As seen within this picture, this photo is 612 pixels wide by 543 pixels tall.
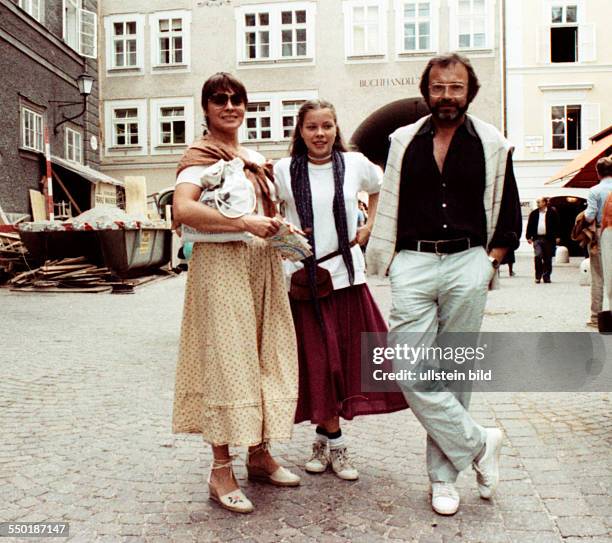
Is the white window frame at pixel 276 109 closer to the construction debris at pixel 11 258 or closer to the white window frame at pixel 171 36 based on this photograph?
the white window frame at pixel 171 36

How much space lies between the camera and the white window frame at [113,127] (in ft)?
103

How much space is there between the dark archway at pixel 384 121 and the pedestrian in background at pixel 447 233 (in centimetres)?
2546

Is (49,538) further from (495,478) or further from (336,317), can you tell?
(495,478)

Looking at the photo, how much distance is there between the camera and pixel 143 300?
1292 centimetres

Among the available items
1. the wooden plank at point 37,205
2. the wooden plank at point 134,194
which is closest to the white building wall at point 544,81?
the wooden plank at point 134,194

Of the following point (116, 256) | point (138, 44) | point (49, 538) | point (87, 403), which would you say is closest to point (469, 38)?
point (138, 44)

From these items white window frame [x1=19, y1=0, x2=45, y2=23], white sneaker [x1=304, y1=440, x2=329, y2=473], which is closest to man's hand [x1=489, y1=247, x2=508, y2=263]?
white sneaker [x1=304, y1=440, x2=329, y2=473]

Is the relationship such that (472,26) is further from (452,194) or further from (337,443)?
(337,443)

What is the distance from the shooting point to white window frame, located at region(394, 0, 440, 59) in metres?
29.7

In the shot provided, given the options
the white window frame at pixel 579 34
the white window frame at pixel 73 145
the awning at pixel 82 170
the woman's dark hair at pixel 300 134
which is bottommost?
the woman's dark hair at pixel 300 134

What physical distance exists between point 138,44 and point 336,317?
30273mm

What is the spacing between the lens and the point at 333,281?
3674mm

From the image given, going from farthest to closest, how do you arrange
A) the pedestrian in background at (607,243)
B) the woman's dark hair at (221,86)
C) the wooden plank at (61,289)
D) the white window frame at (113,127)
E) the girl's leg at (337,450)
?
1. the white window frame at (113,127)
2. the wooden plank at (61,289)
3. the pedestrian in background at (607,243)
4. the girl's leg at (337,450)
5. the woman's dark hair at (221,86)

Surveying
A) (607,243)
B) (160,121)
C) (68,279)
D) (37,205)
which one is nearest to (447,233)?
(607,243)
